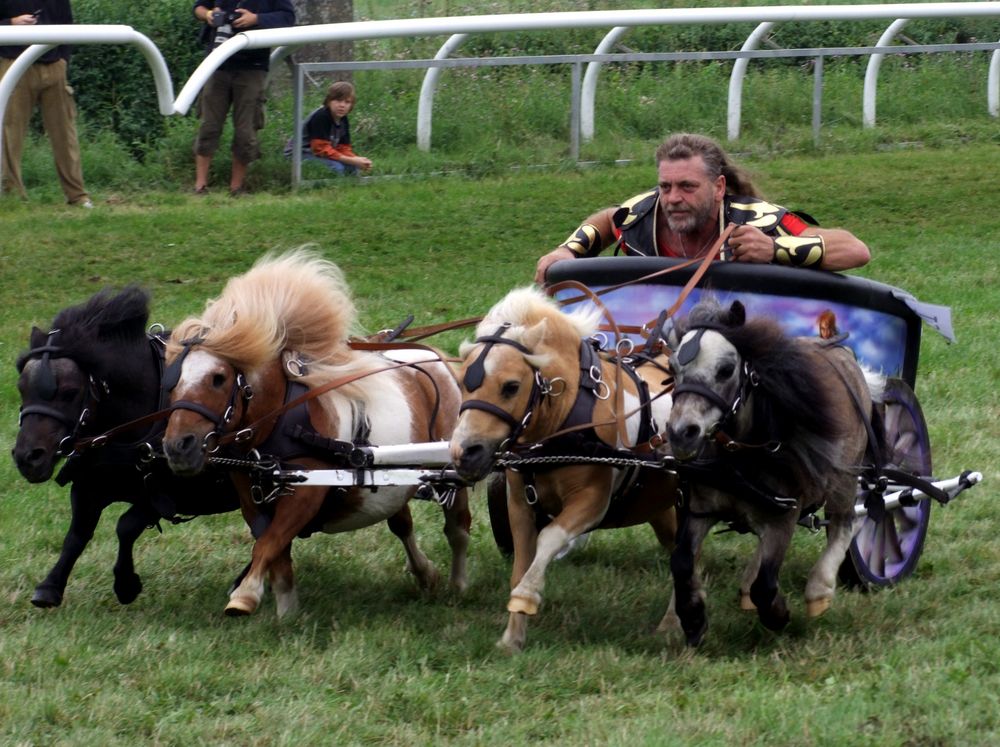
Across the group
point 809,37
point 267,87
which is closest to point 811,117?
point 809,37

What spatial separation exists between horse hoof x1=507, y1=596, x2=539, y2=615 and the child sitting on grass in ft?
24.1

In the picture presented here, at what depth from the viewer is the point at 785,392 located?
5.14 m

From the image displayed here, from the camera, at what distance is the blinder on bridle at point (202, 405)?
549cm

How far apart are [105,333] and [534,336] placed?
1612 millimetres

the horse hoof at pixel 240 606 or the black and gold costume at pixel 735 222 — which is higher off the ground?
the black and gold costume at pixel 735 222

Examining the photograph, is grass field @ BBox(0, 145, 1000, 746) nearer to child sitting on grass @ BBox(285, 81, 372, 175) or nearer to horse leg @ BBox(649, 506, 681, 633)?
horse leg @ BBox(649, 506, 681, 633)

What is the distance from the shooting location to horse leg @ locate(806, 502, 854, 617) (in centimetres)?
549

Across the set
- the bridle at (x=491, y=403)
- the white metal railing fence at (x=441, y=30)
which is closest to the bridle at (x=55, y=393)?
the bridle at (x=491, y=403)

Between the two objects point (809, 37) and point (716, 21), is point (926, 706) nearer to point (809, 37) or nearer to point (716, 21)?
point (716, 21)

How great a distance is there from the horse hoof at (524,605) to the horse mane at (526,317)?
2.85 feet

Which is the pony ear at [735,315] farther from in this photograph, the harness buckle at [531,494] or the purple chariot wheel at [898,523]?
the purple chariot wheel at [898,523]

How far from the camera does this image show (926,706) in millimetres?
4656

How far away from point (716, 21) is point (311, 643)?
9048 mm

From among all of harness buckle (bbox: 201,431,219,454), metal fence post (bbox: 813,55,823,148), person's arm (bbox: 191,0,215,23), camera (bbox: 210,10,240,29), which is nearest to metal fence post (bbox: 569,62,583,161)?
metal fence post (bbox: 813,55,823,148)
